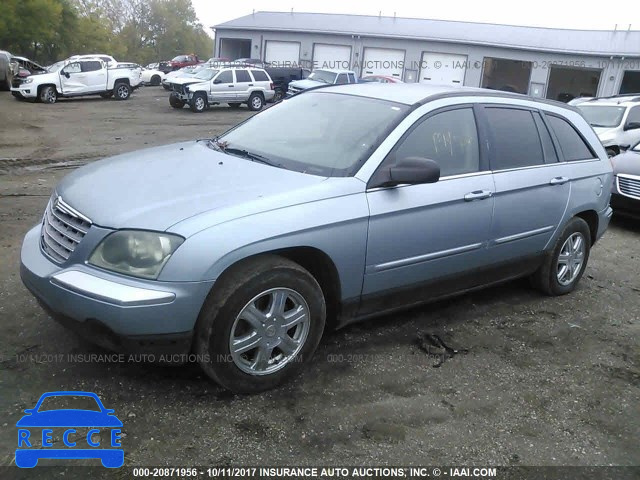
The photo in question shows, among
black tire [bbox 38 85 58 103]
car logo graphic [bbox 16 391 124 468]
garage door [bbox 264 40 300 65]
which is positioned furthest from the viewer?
garage door [bbox 264 40 300 65]

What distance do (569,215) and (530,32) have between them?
38.5 metres

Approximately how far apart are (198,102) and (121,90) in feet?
16.4

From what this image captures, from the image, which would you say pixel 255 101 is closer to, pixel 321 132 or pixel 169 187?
pixel 321 132

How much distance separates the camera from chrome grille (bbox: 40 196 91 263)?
3152mm

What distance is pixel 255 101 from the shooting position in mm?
23594

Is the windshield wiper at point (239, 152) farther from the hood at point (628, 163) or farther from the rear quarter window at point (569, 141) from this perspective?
the hood at point (628, 163)

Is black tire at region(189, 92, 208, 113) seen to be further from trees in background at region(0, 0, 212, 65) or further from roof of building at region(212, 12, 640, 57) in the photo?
roof of building at region(212, 12, 640, 57)

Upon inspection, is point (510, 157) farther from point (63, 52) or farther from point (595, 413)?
point (63, 52)

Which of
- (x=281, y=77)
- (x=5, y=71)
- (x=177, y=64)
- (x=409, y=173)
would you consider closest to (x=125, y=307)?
(x=409, y=173)

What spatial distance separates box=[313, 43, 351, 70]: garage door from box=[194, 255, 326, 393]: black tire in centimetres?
3837

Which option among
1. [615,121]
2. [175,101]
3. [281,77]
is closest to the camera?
[615,121]

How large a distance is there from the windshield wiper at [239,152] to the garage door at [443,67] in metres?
35.6

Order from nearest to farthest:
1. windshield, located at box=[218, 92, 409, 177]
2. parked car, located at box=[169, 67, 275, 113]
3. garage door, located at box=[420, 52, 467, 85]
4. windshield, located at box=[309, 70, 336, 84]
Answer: windshield, located at box=[218, 92, 409, 177], parked car, located at box=[169, 67, 275, 113], windshield, located at box=[309, 70, 336, 84], garage door, located at box=[420, 52, 467, 85]

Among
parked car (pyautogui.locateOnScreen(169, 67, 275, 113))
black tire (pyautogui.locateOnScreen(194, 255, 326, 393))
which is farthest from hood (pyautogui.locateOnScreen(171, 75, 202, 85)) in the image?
black tire (pyautogui.locateOnScreen(194, 255, 326, 393))
